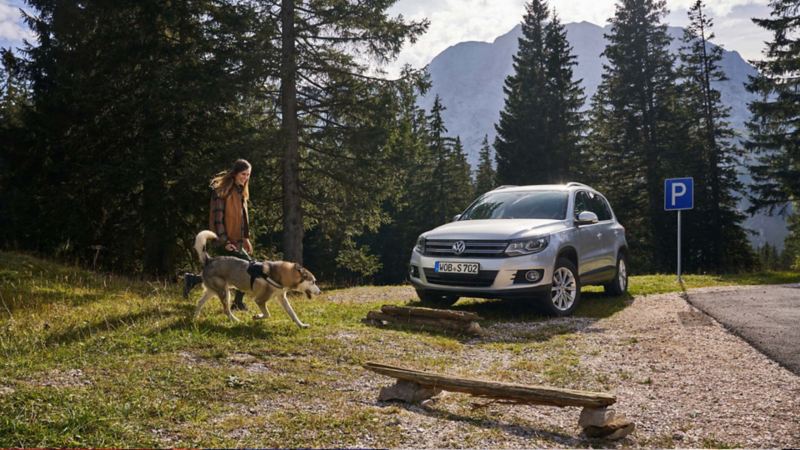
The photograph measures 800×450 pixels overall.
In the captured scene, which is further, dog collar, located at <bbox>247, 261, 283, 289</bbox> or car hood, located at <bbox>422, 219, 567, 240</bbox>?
car hood, located at <bbox>422, 219, 567, 240</bbox>

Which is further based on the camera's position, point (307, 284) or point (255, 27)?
point (255, 27)

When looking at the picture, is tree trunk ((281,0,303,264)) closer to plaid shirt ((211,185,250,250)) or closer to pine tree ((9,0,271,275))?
pine tree ((9,0,271,275))

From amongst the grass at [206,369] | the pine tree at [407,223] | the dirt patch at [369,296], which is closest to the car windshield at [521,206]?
the grass at [206,369]

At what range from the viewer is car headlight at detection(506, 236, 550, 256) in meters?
8.44

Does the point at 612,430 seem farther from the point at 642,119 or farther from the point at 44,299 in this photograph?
the point at 642,119

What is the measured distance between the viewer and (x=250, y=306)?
8969 mm

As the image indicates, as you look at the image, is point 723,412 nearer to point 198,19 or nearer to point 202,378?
point 202,378

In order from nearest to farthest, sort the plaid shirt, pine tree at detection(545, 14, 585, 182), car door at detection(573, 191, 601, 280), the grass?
the grass, the plaid shirt, car door at detection(573, 191, 601, 280), pine tree at detection(545, 14, 585, 182)

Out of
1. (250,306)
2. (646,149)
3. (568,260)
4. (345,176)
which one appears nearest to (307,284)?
(250,306)

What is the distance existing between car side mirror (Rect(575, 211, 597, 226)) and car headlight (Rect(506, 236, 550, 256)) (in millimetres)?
1069

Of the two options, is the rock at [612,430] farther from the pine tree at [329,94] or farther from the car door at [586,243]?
the pine tree at [329,94]

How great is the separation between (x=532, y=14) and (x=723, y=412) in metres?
37.6

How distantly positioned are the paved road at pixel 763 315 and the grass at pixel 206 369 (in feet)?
7.40

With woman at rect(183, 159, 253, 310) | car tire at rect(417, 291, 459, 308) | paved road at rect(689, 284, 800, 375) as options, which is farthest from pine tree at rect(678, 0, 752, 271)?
woman at rect(183, 159, 253, 310)
